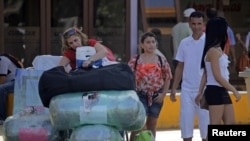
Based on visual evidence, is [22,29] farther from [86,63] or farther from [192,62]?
[86,63]

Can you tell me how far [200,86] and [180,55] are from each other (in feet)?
3.05

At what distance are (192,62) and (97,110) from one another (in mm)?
2293

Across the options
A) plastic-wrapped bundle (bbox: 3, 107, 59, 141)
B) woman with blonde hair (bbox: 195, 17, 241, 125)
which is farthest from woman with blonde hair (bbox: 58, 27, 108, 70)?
woman with blonde hair (bbox: 195, 17, 241, 125)

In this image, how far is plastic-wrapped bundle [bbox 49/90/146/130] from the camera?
6652 mm

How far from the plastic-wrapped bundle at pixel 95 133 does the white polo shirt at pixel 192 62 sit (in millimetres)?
2079

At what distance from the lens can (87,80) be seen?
6820 mm

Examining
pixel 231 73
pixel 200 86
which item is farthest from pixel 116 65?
pixel 231 73

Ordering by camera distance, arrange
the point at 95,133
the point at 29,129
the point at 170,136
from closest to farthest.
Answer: the point at 95,133, the point at 29,129, the point at 170,136

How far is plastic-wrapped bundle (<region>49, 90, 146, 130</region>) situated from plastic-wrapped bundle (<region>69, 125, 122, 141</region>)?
2.0 inches

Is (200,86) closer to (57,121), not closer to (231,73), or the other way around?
(57,121)

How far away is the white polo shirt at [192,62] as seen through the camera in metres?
8.53

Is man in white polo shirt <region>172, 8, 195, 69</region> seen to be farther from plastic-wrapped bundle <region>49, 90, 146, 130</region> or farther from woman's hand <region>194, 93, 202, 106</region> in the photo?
plastic-wrapped bundle <region>49, 90, 146, 130</region>

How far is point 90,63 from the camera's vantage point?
23.2ft

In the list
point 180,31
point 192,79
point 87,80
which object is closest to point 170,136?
point 192,79
